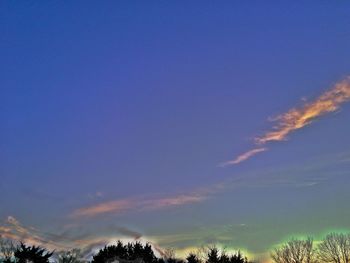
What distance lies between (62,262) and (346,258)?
5037 cm

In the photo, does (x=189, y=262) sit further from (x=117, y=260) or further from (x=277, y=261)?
(x=277, y=261)

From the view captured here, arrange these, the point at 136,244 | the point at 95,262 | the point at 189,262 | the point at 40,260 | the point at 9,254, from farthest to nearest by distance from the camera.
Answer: the point at 9,254
the point at 189,262
the point at 136,244
the point at 95,262
the point at 40,260

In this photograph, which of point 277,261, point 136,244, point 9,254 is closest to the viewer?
point 136,244

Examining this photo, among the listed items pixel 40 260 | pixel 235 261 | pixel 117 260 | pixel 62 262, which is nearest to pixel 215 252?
pixel 235 261

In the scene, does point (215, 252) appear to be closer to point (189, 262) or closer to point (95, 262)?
point (189, 262)

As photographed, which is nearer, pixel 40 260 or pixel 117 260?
pixel 40 260

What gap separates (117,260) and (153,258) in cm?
621

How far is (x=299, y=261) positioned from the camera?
82.9 m

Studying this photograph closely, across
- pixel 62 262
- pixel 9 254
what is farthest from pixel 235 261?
pixel 9 254

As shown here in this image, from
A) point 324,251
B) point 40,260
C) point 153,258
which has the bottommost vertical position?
point 40,260

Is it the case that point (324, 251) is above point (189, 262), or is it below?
above

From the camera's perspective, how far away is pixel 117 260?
192 ft

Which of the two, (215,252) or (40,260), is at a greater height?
(215,252)

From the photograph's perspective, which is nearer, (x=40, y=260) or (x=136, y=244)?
(x=40, y=260)
